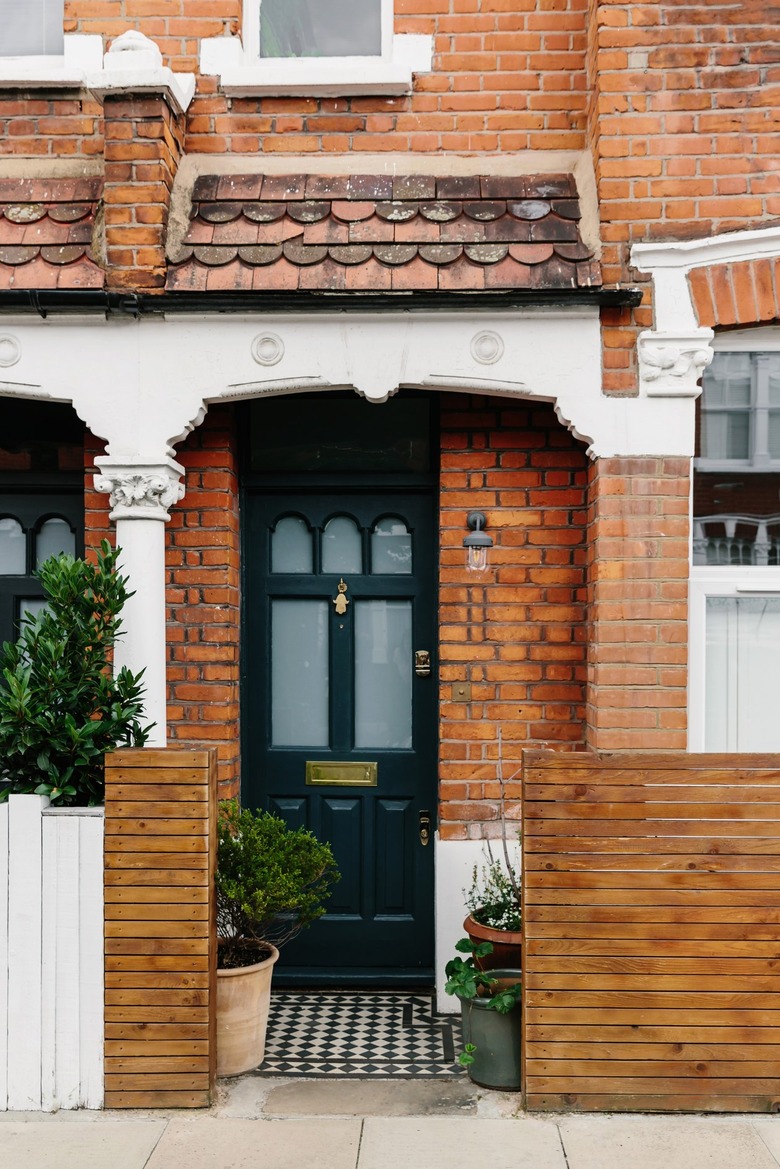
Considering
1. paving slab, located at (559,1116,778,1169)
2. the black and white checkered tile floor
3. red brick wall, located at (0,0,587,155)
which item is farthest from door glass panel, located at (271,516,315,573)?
A: paving slab, located at (559,1116,778,1169)

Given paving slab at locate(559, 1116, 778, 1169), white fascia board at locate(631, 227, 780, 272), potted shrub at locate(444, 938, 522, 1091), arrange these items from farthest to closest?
white fascia board at locate(631, 227, 780, 272)
potted shrub at locate(444, 938, 522, 1091)
paving slab at locate(559, 1116, 778, 1169)

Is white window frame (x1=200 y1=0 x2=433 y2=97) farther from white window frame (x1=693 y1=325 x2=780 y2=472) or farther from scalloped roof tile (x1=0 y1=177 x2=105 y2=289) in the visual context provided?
white window frame (x1=693 y1=325 x2=780 y2=472)

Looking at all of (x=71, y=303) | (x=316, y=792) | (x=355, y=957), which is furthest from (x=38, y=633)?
(x=355, y=957)

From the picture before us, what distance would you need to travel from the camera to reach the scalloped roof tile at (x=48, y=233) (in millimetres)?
4598

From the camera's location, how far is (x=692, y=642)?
4602 millimetres

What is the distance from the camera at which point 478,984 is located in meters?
4.28

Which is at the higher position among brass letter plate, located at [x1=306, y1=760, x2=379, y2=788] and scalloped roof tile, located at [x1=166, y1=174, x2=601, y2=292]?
scalloped roof tile, located at [x1=166, y1=174, x2=601, y2=292]

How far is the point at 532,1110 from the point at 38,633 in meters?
2.57

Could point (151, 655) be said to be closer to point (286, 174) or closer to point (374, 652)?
point (374, 652)

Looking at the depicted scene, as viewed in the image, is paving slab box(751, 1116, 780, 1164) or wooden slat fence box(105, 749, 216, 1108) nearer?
paving slab box(751, 1116, 780, 1164)

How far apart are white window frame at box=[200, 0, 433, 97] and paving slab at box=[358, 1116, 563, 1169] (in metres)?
4.41

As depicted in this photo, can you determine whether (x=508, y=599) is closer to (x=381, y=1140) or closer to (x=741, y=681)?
(x=741, y=681)

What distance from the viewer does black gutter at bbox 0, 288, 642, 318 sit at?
441 centimetres

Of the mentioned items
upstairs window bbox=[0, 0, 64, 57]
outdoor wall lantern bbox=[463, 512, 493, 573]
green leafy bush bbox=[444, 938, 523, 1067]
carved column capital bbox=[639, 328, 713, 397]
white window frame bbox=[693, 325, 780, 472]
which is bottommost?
green leafy bush bbox=[444, 938, 523, 1067]
